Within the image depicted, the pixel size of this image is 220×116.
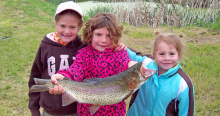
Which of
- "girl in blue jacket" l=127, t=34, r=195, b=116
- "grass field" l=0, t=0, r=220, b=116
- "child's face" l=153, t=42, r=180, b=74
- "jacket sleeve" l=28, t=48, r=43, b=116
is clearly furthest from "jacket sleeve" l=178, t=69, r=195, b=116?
"jacket sleeve" l=28, t=48, r=43, b=116

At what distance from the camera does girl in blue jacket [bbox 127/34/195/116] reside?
89.0 inches

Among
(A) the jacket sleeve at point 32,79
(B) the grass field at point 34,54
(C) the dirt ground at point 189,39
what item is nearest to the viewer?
(A) the jacket sleeve at point 32,79

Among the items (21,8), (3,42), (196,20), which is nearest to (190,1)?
(196,20)

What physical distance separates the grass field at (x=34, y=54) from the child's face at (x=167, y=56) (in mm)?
376

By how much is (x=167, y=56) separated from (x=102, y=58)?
0.72 metres

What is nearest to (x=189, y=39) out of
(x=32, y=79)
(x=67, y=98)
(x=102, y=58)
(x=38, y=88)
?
(x=102, y=58)

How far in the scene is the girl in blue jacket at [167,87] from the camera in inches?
89.0

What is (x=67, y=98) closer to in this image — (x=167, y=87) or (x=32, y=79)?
(x=32, y=79)

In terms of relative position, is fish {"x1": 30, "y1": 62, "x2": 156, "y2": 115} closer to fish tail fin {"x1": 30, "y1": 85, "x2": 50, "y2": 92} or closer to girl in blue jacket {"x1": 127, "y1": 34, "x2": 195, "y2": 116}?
fish tail fin {"x1": 30, "y1": 85, "x2": 50, "y2": 92}

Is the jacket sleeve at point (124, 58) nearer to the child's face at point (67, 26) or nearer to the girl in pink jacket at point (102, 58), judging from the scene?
the girl in pink jacket at point (102, 58)

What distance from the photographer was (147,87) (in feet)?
8.14

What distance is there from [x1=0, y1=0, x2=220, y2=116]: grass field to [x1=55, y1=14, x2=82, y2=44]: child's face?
4.66ft

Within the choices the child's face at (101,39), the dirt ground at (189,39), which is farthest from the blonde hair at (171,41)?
the dirt ground at (189,39)

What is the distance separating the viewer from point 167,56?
2.35m
